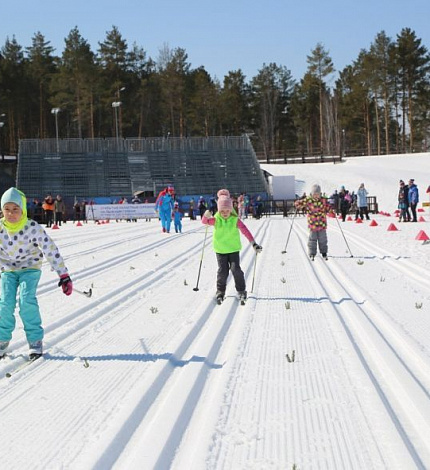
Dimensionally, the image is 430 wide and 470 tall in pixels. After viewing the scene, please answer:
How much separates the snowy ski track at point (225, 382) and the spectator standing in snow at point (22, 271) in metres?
0.24

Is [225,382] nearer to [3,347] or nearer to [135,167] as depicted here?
[3,347]

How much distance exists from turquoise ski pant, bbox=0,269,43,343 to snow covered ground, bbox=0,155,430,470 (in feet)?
0.76

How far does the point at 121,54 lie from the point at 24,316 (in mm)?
71143

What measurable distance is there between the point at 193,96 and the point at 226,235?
72.0 meters

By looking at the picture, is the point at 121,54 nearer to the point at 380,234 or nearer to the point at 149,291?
the point at 380,234

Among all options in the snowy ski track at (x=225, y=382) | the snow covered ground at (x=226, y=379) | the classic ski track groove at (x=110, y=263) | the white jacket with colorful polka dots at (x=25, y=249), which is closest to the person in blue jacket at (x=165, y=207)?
the classic ski track groove at (x=110, y=263)

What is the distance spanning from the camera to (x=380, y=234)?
720 inches

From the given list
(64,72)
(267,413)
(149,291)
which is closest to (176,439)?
(267,413)

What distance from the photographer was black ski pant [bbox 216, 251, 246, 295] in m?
7.71

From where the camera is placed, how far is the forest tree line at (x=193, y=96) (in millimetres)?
66312

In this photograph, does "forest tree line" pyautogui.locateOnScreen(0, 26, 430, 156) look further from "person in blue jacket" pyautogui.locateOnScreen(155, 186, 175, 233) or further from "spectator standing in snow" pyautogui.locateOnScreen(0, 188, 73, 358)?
"spectator standing in snow" pyautogui.locateOnScreen(0, 188, 73, 358)

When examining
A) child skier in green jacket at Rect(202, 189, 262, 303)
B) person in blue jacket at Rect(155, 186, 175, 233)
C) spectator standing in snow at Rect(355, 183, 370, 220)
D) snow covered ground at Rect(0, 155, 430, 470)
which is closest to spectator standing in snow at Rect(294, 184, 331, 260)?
snow covered ground at Rect(0, 155, 430, 470)

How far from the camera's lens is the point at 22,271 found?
521 centimetres

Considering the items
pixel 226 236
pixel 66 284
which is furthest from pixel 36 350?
pixel 226 236
